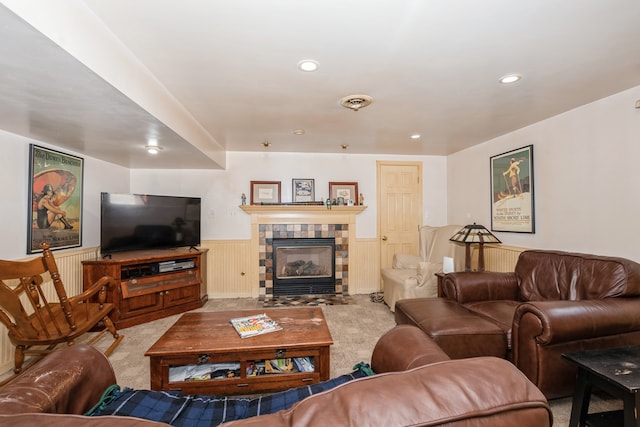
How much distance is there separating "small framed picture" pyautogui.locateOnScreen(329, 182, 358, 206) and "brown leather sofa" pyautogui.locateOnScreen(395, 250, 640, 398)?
7.28 ft

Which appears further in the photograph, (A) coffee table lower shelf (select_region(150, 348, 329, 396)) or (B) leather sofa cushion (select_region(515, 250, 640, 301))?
(B) leather sofa cushion (select_region(515, 250, 640, 301))

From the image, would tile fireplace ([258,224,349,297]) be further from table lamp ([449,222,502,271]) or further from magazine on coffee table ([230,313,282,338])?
magazine on coffee table ([230,313,282,338])

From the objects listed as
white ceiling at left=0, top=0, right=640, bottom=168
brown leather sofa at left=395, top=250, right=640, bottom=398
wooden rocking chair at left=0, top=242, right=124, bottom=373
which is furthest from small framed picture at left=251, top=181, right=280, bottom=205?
brown leather sofa at left=395, top=250, right=640, bottom=398

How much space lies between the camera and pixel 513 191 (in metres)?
3.52

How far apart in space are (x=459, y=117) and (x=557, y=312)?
2.02 meters

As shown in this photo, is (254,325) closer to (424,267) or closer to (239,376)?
(239,376)

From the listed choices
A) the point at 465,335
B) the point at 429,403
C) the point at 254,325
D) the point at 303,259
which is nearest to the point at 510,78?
the point at 465,335

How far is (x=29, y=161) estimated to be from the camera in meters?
2.76

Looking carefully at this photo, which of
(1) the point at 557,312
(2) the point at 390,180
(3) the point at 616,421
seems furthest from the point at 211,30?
(2) the point at 390,180

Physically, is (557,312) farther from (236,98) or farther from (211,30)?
Result: (236,98)

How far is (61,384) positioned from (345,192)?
405 centimetres

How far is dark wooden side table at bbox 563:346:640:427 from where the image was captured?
1349 millimetres

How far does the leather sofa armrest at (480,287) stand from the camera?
2.69 m

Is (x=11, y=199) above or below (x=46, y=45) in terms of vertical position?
below
